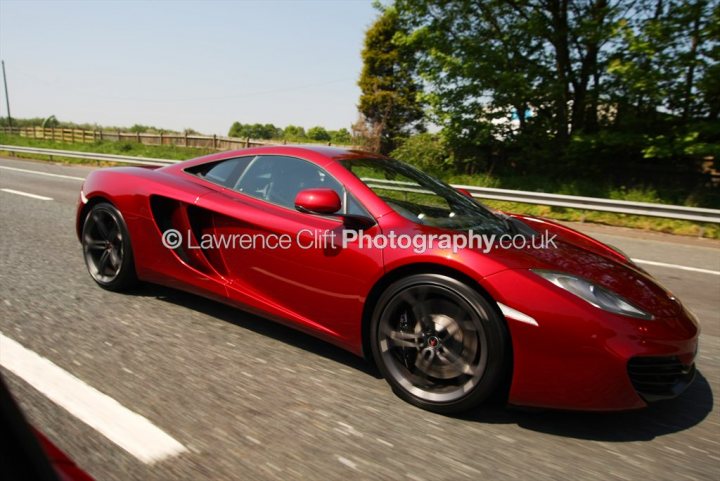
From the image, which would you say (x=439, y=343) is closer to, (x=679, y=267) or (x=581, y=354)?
(x=581, y=354)

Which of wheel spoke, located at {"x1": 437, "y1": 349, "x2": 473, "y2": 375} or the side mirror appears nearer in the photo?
wheel spoke, located at {"x1": 437, "y1": 349, "x2": 473, "y2": 375}

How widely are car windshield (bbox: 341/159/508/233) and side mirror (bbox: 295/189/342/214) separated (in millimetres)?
308

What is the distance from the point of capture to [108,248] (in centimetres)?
381

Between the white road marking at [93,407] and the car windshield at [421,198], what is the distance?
1.61 meters

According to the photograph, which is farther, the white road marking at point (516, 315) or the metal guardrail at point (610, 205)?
the metal guardrail at point (610, 205)

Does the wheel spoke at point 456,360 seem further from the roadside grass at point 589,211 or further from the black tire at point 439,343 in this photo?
the roadside grass at point 589,211

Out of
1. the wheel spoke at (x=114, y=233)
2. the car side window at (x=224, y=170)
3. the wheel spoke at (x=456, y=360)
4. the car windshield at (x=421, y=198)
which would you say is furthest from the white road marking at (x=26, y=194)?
the wheel spoke at (x=456, y=360)

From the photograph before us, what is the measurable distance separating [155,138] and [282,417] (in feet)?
99.6

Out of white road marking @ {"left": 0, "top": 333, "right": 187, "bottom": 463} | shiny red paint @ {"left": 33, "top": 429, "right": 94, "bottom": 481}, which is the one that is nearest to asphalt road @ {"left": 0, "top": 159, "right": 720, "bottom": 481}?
white road marking @ {"left": 0, "top": 333, "right": 187, "bottom": 463}

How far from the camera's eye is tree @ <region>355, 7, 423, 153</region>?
2628cm

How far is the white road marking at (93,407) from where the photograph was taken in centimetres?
191

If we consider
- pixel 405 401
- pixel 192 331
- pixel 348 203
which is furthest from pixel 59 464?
pixel 192 331

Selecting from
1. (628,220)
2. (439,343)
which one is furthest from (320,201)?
(628,220)

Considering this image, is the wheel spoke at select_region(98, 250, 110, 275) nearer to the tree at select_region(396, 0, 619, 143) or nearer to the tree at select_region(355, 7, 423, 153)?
the tree at select_region(396, 0, 619, 143)
